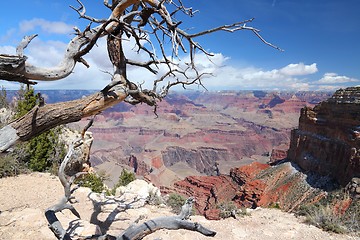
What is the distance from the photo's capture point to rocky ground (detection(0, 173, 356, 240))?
772 centimetres

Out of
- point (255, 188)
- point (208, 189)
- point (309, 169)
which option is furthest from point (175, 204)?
point (208, 189)

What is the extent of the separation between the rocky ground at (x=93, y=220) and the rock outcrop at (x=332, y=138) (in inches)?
993

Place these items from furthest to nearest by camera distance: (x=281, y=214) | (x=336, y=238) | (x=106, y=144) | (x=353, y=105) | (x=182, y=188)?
1. (x=106, y=144)
2. (x=182, y=188)
3. (x=353, y=105)
4. (x=281, y=214)
5. (x=336, y=238)

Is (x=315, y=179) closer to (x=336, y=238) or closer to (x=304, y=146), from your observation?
(x=304, y=146)

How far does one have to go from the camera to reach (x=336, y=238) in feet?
27.7

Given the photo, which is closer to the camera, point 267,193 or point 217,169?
point 267,193

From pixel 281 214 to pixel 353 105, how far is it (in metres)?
29.1

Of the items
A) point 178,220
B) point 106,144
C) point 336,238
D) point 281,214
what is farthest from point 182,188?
point 106,144

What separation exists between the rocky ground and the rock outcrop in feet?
82.8

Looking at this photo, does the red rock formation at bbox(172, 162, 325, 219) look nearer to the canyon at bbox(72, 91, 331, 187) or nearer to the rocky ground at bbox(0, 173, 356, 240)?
the rocky ground at bbox(0, 173, 356, 240)

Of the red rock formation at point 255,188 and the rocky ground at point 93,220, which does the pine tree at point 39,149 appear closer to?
the rocky ground at point 93,220

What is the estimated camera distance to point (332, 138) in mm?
37750

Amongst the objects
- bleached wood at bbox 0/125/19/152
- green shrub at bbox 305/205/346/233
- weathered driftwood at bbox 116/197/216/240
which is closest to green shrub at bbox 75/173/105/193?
green shrub at bbox 305/205/346/233

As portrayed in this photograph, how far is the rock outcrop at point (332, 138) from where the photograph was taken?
3206 cm
